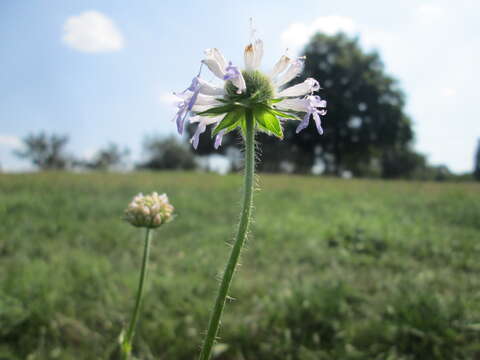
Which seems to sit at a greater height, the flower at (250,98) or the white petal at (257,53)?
the white petal at (257,53)

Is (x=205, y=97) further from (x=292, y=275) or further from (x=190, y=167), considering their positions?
(x=190, y=167)

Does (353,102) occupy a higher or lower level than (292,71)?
higher

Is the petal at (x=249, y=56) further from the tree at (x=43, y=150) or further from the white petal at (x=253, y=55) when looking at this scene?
the tree at (x=43, y=150)

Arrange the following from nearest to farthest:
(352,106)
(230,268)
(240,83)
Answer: (230,268), (240,83), (352,106)

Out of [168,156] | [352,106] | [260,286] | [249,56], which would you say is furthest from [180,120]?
[168,156]

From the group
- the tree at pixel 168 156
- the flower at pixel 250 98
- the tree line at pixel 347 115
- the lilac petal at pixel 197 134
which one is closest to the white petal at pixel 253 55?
the flower at pixel 250 98

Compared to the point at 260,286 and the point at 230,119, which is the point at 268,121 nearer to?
the point at 230,119

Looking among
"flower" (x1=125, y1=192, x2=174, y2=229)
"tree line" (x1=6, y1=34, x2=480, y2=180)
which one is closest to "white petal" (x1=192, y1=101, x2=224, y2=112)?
"flower" (x1=125, y1=192, x2=174, y2=229)

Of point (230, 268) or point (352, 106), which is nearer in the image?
point (230, 268)
